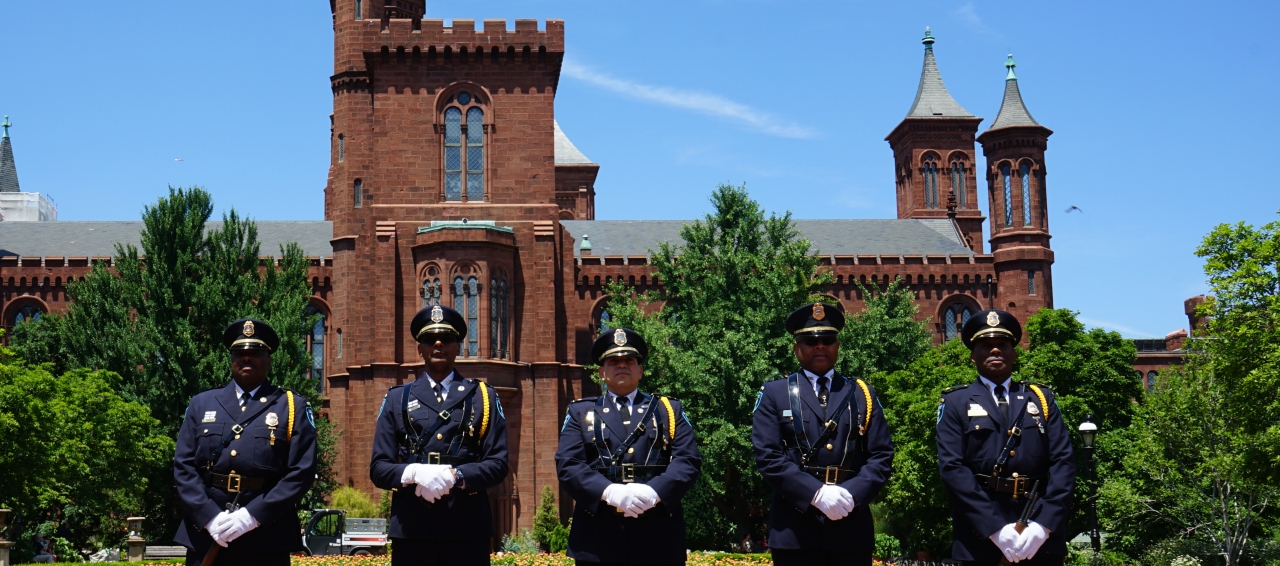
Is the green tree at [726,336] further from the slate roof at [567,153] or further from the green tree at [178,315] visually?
the slate roof at [567,153]

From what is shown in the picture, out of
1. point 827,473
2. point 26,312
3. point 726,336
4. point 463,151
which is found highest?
point 463,151

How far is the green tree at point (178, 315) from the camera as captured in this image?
1555 inches

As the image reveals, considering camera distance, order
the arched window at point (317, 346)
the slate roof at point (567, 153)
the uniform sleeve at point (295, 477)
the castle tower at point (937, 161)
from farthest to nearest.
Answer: the slate roof at point (567, 153), the castle tower at point (937, 161), the arched window at point (317, 346), the uniform sleeve at point (295, 477)

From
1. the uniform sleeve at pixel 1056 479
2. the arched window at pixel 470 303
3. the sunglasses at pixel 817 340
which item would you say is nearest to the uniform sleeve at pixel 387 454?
the sunglasses at pixel 817 340

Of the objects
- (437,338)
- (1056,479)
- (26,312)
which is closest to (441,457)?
(437,338)

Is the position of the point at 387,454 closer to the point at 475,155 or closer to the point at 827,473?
the point at 827,473

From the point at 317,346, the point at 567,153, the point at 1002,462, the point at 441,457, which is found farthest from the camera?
the point at 567,153

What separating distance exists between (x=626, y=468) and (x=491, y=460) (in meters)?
0.95

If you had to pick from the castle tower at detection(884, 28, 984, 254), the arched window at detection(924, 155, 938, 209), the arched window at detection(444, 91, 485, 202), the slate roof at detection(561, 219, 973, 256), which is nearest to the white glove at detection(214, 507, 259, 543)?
the arched window at detection(444, 91, 485, 202)

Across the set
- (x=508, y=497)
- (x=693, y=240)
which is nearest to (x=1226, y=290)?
(x=693, y=240)

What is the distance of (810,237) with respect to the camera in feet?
183

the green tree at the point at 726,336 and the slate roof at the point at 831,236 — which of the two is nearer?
the green tree at the point at 726,336

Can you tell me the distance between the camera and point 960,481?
888 centimetres

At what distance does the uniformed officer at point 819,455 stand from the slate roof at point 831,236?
43039 millimetres
